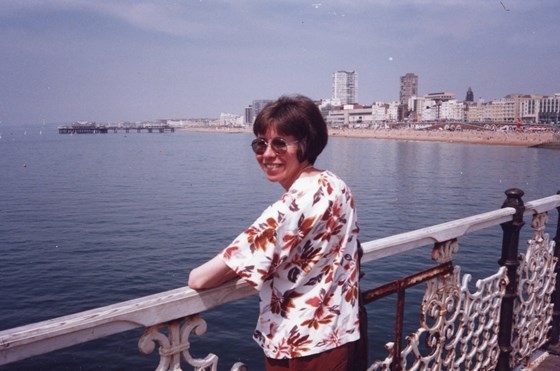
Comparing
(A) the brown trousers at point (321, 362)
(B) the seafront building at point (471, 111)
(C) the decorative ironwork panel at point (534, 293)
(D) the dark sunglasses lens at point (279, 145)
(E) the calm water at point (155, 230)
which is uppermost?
(B) the seafront building at point (471, 111)

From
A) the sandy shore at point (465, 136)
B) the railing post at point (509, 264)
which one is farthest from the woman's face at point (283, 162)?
the sandy shore at point (465, 136)

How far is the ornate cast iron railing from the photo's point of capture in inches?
59.2

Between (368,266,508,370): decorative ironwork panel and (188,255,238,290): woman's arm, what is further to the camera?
(368,266,508,370): decorative ironwork panel

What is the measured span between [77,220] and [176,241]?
8466 mm

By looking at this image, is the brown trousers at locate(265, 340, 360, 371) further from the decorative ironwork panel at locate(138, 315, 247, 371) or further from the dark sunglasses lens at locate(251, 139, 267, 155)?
the dark sunglasses lens at locate(251, 139, 267, 155)

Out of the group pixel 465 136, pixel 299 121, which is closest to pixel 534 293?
pixel 299 121

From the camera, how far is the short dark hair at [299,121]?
1.92m

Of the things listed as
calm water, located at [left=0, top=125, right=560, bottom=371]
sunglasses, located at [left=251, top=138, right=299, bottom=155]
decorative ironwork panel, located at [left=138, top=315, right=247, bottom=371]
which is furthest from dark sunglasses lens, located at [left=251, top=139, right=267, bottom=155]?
calm water, located at [left=0, top=125, right=560, bottom=371]

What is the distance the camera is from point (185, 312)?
174cm

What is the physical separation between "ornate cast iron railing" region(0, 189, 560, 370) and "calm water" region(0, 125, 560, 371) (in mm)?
8089

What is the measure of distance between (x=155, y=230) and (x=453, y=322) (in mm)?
22843

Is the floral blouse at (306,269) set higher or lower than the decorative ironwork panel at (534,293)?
higher

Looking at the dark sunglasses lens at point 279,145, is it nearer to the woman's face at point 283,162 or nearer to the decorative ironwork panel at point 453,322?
the woman's face at point 283,162

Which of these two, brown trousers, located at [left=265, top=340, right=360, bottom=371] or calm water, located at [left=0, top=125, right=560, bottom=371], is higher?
brown trousers, located at [left=265, top=340, right=360, bottom=371]
